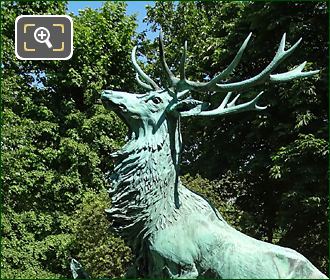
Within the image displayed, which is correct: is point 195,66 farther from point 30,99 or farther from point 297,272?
point 297,272

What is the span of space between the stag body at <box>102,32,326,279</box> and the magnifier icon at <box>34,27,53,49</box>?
88cm

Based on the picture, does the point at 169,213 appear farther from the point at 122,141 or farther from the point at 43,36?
the point at 122,141

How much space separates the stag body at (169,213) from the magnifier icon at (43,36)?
882 mm

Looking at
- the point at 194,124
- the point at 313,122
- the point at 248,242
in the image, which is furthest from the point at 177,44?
the point at 248,242

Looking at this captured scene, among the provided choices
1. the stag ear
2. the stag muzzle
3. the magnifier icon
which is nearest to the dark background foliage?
the magnifier icon

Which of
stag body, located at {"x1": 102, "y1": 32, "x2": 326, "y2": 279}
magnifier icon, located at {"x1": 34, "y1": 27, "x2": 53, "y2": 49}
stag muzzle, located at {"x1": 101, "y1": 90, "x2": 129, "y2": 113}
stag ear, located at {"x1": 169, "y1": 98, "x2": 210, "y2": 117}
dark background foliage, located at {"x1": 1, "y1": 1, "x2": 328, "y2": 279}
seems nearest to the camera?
stag body, located at {"x1": 102, "y1": 32, "x2": 326, "y2": 279}

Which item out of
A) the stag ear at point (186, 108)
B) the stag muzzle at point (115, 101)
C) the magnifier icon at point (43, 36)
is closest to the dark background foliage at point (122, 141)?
the magnifier icon at point (43, 36)

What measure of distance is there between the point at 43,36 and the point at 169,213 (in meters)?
1.96

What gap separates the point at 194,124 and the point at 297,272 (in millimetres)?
10777

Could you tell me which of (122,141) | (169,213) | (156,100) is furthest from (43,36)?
(122,141)

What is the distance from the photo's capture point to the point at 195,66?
603 inches

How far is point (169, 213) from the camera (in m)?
4.19

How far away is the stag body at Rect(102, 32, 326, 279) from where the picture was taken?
4.04 m

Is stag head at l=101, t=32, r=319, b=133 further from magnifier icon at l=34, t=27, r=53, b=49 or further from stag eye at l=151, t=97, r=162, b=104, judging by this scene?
magnifier icon at l=34, t=27, r=53, b=49
